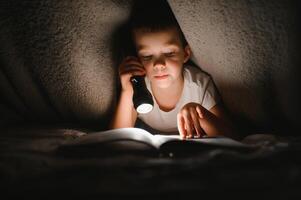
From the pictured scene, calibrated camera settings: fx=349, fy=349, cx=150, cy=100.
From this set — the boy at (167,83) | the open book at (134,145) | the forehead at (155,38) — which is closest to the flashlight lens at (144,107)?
the boy at (167,83)

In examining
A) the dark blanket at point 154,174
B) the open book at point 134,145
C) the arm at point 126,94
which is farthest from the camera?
the arm at point 126,94

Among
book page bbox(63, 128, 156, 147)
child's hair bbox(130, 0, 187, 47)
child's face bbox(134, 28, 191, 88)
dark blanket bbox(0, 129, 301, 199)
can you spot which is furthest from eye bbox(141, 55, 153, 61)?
dark blanket bbox(0, 129, 301, 199)

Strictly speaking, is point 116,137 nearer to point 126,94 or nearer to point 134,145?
point 134,145

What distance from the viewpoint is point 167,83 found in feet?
4.98

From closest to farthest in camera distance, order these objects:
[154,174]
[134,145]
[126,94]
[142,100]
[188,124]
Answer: [154,174] < [134,145] < [188,124] < [142,100] < [126,94]

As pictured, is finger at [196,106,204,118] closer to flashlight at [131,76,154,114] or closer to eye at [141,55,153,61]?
flashlight at [131,76,154,114]

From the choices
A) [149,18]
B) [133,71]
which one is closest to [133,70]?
[133,71]

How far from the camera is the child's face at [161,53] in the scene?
145cm

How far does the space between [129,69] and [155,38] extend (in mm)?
184

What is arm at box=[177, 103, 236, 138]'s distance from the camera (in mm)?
1324

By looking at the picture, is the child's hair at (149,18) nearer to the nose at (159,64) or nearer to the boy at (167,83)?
the boy at (167,83)

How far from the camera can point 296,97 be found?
1.28 metres

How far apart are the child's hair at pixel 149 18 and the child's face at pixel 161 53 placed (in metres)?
0.02

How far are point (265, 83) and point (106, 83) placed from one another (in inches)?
25.8
